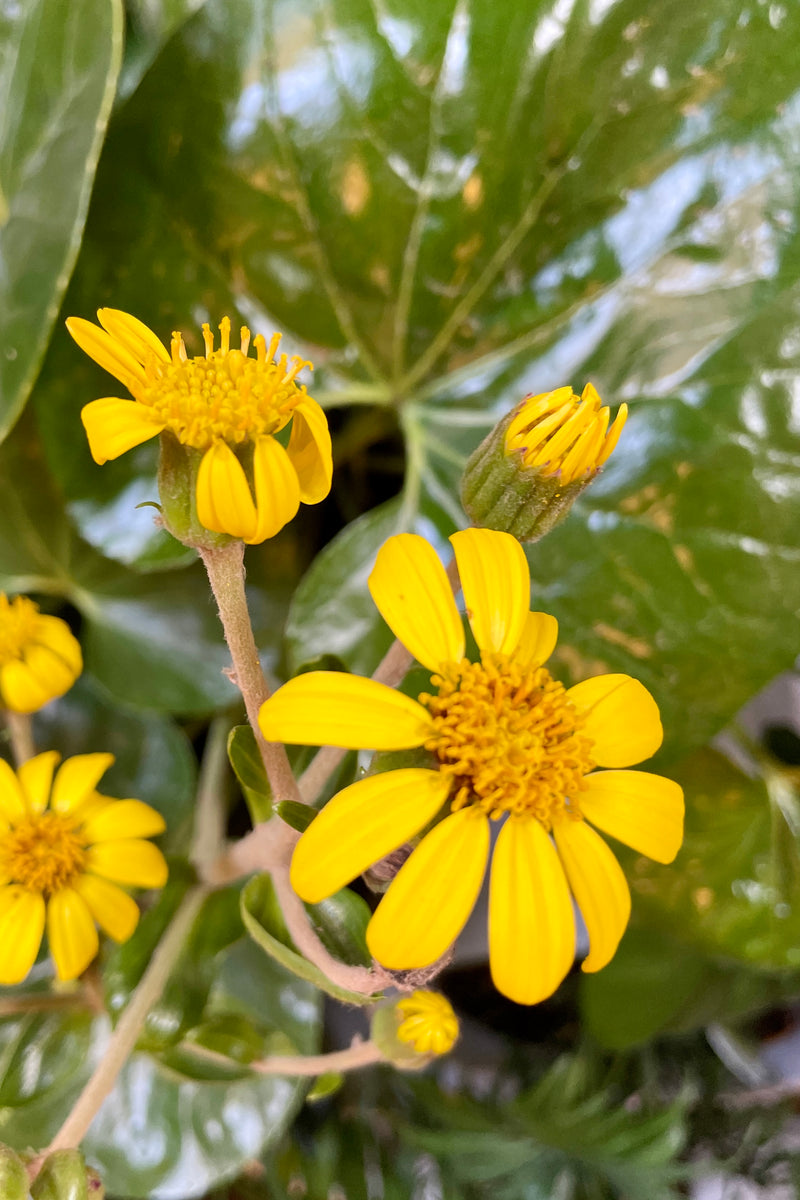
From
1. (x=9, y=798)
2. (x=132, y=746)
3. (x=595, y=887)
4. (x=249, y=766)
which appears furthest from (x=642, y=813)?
(x=132, y=746)

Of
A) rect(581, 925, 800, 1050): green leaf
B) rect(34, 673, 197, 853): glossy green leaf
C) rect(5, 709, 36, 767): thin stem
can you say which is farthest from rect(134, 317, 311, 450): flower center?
rect(581, 925, 800, 1050): green leaf

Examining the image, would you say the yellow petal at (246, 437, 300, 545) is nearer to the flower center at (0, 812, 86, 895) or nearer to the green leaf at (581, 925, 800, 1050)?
the flower center at (0, 812, 86, 895)

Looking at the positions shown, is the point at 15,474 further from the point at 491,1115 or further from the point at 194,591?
the point at 491,1115

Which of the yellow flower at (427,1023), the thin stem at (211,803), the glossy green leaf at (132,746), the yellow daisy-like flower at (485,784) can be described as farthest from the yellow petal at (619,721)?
the glossy green leaf at (132,746)

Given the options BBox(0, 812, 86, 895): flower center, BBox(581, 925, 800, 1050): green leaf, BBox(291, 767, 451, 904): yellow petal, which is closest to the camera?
BBox(291, 767, 451, 904): yellow petal

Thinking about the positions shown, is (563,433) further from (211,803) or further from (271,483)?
(211,803)

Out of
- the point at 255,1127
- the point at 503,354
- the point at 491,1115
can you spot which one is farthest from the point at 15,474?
the point at 491,1115
